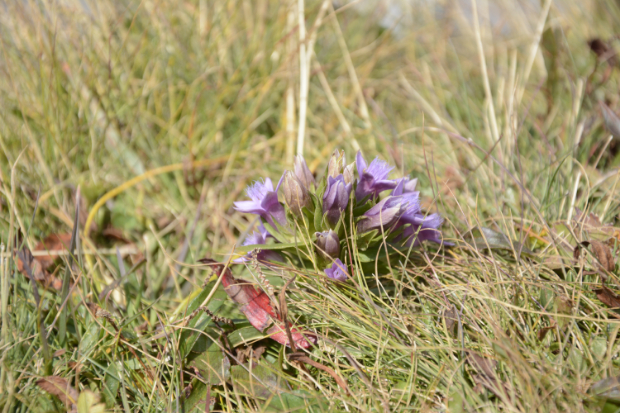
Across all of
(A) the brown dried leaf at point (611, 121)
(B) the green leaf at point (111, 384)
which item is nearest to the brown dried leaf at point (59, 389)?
(B) the green leaf at point (111, 384)

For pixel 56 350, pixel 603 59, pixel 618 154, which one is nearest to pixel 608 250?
pixel 618 154

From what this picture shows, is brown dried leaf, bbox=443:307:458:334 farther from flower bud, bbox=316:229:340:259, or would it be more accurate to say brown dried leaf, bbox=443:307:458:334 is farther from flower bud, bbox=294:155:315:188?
flower bud, bbox=294:155:315:188

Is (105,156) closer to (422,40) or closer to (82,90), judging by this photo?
(82,90)

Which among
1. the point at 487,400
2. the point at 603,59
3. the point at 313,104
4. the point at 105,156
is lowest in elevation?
the point at 487,400

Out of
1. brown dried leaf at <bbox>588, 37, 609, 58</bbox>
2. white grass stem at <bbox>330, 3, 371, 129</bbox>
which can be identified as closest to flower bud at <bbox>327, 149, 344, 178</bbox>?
white grass stem at <bbox>330, 3, 371, 129</bbox>

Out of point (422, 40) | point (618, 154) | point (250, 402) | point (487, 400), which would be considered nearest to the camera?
point (487, 400)

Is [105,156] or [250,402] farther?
[105,156]

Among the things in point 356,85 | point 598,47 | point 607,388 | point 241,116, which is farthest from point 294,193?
point 598,47

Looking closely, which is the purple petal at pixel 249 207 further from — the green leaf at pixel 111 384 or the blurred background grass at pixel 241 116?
the green leaf at pixel 111 384
